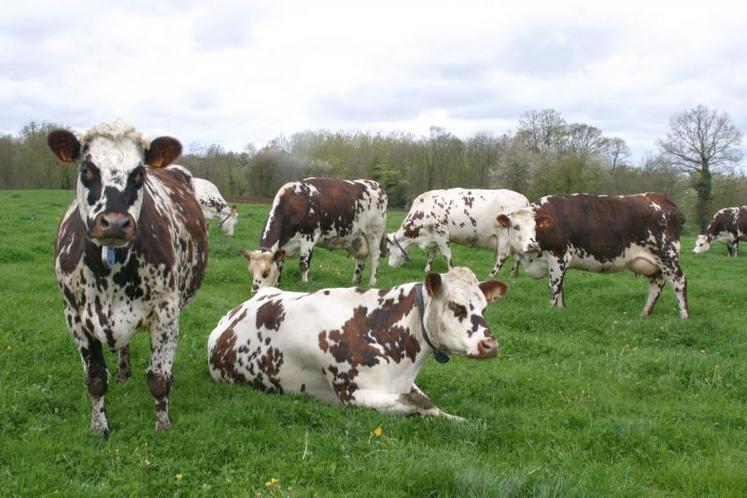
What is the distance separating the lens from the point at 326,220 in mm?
14078

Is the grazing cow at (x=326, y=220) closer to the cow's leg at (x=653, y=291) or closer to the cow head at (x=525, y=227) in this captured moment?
the cow head at (x=525, y=227)

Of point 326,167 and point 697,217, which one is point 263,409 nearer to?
point 697,217

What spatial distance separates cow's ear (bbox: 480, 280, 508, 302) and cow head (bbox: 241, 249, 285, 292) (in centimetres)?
635

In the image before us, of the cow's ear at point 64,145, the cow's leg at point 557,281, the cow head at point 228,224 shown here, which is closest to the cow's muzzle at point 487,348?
the cow's ear at point 64,145

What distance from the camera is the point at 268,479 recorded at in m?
4.39

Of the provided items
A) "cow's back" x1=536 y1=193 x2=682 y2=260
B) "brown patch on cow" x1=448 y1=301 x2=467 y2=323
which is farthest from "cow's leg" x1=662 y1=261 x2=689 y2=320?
"brown patch on cow" x1=448 y1=301 x2=467 y2=323

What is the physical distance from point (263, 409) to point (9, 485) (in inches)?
80.5

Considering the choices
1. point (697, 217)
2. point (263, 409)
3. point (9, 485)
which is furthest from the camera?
point (697, 217)

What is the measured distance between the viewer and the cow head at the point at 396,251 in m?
17.1

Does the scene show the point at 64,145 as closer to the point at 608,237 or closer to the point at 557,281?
the point at 557,281

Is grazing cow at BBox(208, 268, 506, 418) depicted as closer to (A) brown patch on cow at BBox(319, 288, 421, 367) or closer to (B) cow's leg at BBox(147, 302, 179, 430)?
(A) brown patch on cow at BBox(319, 288, 421, 367)

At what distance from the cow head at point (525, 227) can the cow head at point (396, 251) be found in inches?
173

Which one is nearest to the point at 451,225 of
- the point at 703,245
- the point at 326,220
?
the point at 326,220

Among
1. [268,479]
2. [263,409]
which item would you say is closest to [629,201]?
[263,409]
